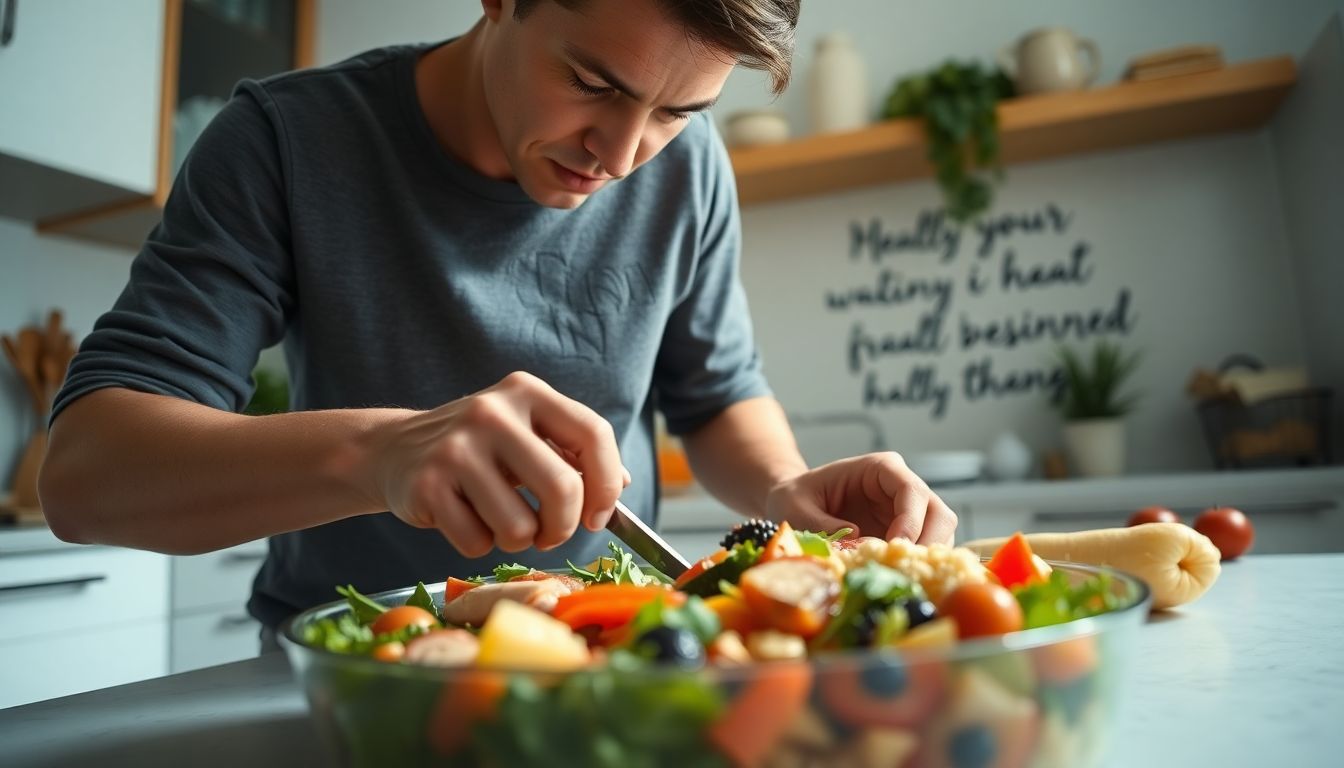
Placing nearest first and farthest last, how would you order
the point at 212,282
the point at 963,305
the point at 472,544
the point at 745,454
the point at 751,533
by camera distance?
the point at 472,544 → the point at 751,533 → the point at 212,282 → the point at 745,454 → the point at 963,305

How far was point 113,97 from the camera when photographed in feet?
8.27

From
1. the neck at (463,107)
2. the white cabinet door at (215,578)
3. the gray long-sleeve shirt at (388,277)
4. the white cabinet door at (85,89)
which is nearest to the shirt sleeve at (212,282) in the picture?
the gray long-sleeve shirt at (388,277)

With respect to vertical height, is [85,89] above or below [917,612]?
above

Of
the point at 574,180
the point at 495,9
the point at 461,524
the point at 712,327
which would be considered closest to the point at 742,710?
the point at 461,524

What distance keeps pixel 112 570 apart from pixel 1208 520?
2155mm

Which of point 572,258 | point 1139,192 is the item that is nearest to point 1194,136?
point 1139,192

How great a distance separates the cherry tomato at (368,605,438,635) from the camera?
1.81 feet

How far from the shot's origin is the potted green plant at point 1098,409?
7.98 ft

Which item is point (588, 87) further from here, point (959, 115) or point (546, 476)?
point (959, 115)

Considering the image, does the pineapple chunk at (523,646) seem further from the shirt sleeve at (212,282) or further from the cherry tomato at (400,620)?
the shirt sleeve at (212,282)

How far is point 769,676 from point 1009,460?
7.72ft

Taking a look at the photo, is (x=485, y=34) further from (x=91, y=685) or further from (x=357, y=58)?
(x=91, y=685)

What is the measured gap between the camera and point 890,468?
85 cm

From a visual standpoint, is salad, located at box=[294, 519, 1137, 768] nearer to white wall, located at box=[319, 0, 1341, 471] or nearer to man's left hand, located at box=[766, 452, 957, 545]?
man's left hand, located at box=[766, 452, 957, 545]
